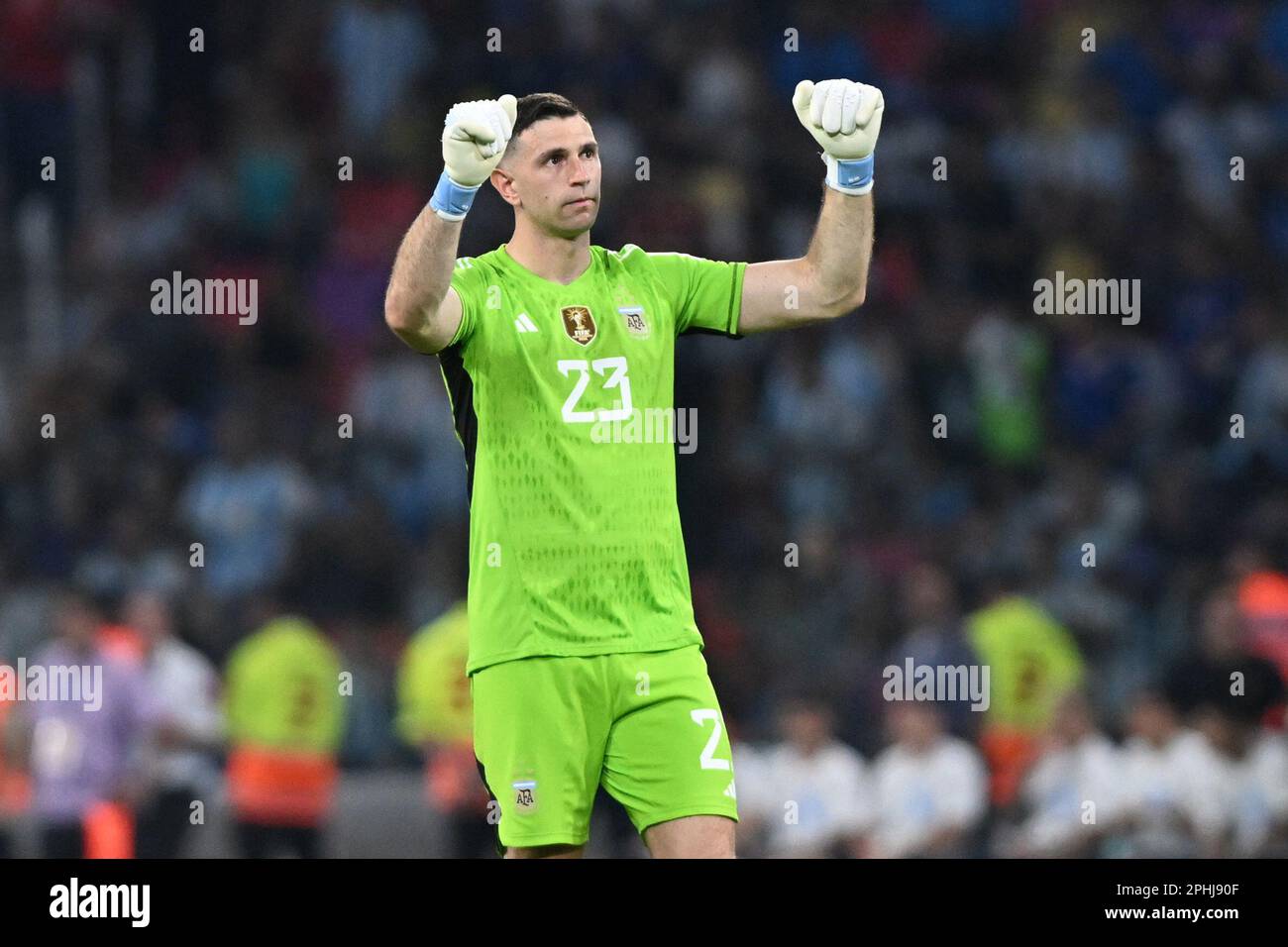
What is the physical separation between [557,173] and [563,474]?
0.77 m

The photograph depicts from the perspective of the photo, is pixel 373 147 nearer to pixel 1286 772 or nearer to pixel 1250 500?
pixel 1250 500

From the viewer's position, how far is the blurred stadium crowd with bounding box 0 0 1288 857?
1052 centimetres

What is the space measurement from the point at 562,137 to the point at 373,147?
7.48 meters

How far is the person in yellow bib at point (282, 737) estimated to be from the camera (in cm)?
1041

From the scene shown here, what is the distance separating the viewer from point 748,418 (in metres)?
12.1

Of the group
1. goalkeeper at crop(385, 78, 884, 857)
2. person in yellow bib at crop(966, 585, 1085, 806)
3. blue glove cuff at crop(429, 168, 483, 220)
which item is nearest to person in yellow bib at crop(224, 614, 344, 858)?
person in yellow bib at crop(966, 585, 1085, 806)

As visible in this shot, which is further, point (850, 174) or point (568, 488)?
point (850, 174)

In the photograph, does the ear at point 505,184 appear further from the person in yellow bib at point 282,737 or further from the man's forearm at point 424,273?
the person in yellow bib at point 282,737

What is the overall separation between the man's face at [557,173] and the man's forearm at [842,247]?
1.93 ft

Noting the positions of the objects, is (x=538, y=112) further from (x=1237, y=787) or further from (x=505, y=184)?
(x=1237, y=787)

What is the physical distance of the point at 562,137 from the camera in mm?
5879

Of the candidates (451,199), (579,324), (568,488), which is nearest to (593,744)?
(568,488)

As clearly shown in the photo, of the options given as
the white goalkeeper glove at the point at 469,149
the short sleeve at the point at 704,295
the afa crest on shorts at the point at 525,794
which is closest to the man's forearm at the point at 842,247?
the short sleeve at the point at 704,295
